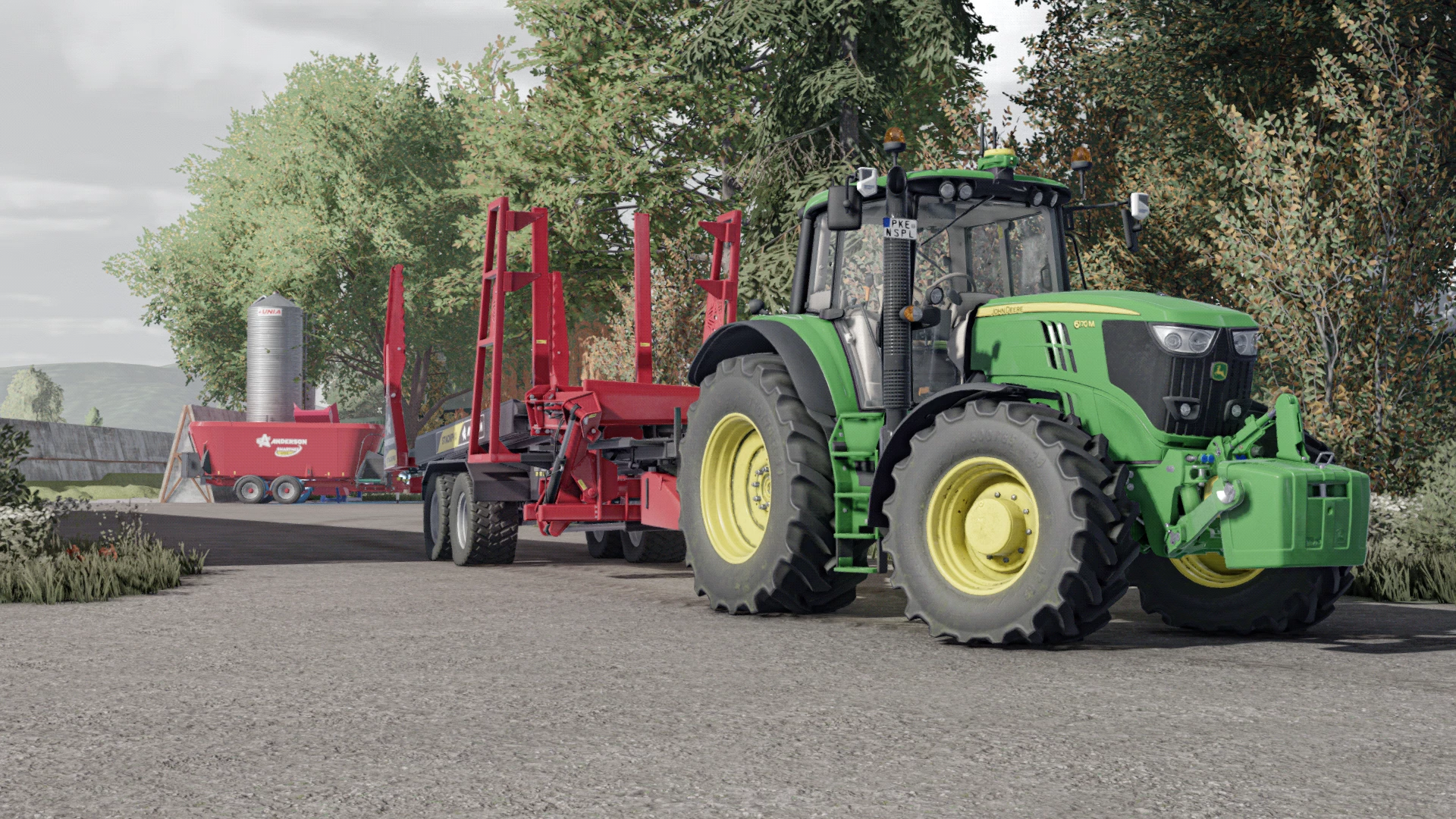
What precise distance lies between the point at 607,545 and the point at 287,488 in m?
21.0

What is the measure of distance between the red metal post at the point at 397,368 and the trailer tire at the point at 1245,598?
1026cm

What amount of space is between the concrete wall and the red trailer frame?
29.3 m

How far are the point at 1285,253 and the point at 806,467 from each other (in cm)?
664

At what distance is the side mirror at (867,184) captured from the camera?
870 centimetres

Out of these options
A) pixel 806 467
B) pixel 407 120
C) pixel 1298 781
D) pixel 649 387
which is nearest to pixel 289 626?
pixel 806 467

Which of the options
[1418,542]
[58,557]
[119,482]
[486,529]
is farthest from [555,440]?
[119,482]

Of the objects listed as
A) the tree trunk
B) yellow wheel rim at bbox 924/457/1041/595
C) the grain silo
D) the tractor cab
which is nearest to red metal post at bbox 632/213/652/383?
the tractor cab

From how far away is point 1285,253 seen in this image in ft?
43.6

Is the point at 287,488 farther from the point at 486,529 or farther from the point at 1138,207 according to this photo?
the point at 1138,207

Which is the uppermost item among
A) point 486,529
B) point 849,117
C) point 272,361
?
point 849,117

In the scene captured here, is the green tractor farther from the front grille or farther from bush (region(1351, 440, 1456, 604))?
bush (region(1351, 440, 1456, 604))

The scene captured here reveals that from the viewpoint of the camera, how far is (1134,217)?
9.48m

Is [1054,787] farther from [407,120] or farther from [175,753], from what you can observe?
[407,120]

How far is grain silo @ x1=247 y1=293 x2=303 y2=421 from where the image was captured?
1489 inches
